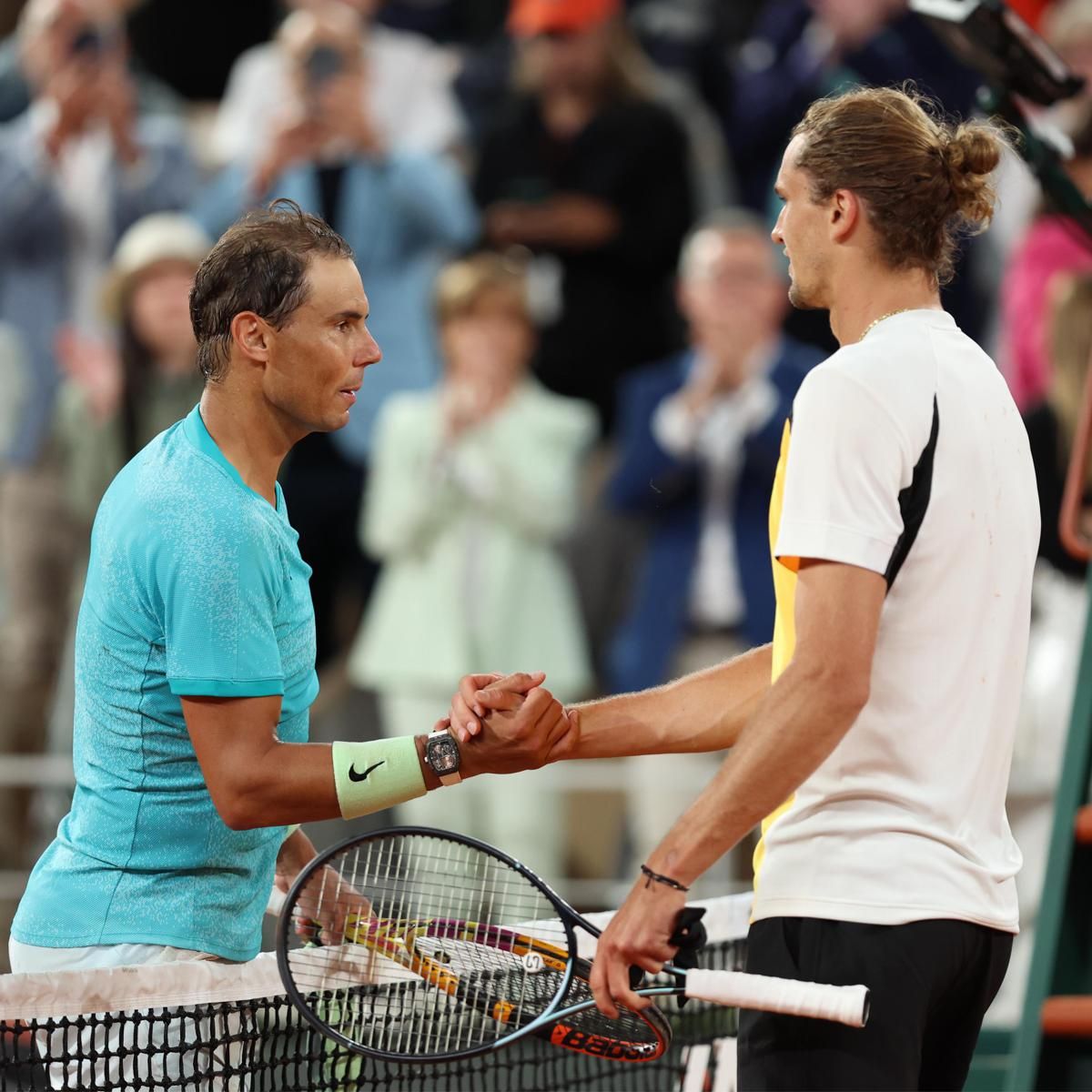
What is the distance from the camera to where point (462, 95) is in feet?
24.8

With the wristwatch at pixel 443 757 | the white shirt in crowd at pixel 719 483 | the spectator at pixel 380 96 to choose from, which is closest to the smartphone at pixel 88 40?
the spectator at pixel 380 96

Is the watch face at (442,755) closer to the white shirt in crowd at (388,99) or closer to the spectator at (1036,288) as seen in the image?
the spectator at (1036,288)

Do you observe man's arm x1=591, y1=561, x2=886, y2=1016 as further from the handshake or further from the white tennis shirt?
the handshake

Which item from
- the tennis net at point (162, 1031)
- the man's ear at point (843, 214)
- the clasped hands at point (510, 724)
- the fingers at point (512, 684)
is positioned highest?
the man's ear at point (843, 214)

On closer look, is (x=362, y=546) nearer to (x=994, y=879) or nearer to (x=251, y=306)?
(x=251, y=306)

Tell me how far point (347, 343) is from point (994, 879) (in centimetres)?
122

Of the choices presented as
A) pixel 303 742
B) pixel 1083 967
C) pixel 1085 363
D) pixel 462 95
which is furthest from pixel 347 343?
pixel 462 95

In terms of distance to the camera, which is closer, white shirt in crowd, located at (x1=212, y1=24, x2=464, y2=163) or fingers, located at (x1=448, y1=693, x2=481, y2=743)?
fingers, located at (x1=448, y1=693, x2=481, y2=743)

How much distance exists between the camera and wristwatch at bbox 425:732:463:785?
2.89 meters

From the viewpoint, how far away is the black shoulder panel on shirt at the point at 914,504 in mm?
2549

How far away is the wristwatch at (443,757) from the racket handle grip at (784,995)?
0.55 meters

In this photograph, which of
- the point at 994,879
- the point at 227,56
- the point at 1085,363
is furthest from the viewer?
the point at 227,56

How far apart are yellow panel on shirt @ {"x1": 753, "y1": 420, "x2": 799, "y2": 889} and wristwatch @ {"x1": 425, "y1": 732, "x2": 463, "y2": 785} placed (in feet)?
1.59

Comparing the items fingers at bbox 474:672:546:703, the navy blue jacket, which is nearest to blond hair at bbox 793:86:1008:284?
fingers at bbox 474:672:546:703
